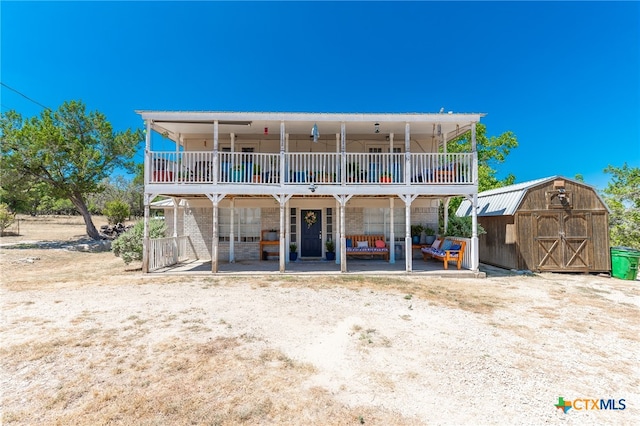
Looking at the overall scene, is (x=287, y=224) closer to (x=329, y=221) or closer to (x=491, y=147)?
(x=329, y=221)

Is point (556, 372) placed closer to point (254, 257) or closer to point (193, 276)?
point (193, 276)

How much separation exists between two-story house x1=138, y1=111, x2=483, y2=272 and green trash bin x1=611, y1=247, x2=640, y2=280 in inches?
189

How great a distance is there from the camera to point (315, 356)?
3947mm

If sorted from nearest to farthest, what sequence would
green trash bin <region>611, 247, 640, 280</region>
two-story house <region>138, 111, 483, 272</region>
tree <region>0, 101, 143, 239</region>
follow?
green trash bin <region>611, 247, 640, 280</region> < two-story house <region>138, 111, 483, 272</region> < tree <region>0, 101, 143, 239</region>

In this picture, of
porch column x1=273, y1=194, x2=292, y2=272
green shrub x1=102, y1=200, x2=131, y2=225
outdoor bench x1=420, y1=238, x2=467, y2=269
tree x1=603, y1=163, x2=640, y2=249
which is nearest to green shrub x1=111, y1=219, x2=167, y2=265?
porch column x1=273, y1=194, x2=292, y2=272

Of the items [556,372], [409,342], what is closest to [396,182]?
[409,342]

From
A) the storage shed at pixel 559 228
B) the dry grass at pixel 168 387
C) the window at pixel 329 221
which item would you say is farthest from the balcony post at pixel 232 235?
the storage shed at pixel 559 228

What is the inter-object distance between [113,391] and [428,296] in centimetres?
618

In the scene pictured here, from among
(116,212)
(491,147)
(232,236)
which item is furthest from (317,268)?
(116,212)

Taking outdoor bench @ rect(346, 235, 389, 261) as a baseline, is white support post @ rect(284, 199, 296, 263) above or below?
above

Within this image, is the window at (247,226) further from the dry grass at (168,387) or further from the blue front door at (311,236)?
the dry grass at (168,387)

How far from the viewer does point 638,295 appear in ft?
24.1

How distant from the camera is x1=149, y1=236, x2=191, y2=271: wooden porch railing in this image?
989 centimetres

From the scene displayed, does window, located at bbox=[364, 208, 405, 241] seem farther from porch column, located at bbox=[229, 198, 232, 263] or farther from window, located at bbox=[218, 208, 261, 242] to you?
porch column, located at bbox=[229, 198, 232, 263]
